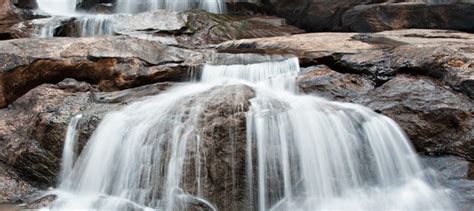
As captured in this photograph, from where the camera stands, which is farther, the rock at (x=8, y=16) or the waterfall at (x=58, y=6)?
the waterfall at (x=58, y=6)

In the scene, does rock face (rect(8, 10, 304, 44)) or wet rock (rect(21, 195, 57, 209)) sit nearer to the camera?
wet rock (rect(21, 195, 57, 209))

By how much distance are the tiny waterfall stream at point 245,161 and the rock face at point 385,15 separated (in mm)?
5696

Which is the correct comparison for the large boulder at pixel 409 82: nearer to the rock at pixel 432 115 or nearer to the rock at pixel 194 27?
the rock at pixel 432 115

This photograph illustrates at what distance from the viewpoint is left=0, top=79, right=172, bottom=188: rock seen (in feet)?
17.9

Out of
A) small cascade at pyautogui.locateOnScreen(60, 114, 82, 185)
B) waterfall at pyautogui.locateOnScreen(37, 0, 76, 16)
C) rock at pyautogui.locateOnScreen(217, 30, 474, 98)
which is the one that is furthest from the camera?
waterfall at pyautogui.locateOnScreen(37, 0, 76, 16)

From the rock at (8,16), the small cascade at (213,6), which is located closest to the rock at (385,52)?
the small cascade at (213,6)

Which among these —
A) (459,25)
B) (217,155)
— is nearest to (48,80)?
(217,155)

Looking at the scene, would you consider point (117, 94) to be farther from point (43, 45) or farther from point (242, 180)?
point (242, 180)

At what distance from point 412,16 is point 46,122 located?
862cm

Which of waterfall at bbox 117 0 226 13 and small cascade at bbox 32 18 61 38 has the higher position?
waterfall at bbox 117 0 226 13

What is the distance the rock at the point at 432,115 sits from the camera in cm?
525

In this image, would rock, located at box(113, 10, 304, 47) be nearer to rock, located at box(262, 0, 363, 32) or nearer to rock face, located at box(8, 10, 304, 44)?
rock face, located at box(8, 10, 304, 44)

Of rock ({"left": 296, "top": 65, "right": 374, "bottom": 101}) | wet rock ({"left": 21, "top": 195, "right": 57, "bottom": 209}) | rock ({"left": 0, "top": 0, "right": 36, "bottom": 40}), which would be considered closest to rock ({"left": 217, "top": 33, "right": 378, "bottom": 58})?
rock ({"left": 296, "top": 65, "right": 374, "bottom": 101})

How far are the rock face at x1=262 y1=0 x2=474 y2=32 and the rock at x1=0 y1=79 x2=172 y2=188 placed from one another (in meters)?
6.44
